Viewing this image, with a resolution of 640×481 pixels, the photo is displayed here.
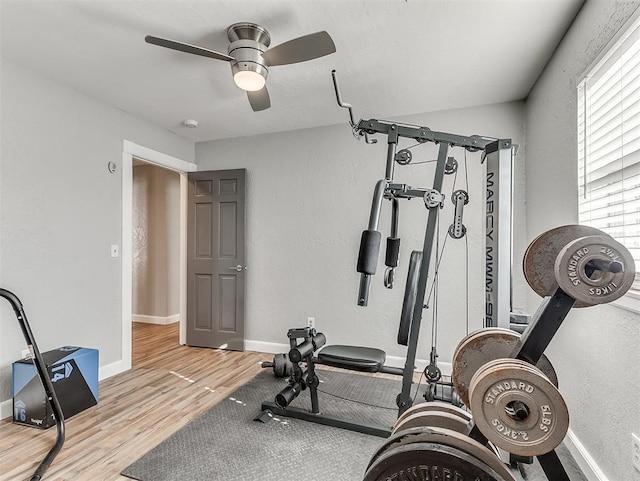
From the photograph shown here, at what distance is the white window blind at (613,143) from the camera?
1457 millimetres

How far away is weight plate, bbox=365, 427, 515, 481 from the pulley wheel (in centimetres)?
57

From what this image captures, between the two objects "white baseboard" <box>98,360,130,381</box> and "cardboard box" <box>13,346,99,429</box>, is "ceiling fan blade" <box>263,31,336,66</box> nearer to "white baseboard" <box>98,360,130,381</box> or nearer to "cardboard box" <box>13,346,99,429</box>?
"cardboard box" <box>13,346,99,429</box>

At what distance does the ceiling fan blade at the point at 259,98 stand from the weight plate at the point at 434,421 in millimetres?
1955

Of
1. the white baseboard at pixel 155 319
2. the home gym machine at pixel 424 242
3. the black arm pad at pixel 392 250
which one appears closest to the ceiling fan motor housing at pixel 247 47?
the home gym machine at pixel 424 242

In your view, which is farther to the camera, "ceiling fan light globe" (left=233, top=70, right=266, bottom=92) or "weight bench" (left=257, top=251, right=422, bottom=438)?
"weight bench" (left=257, top=251, right=422, bottom=438)

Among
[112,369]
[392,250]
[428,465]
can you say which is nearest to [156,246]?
[112,369]

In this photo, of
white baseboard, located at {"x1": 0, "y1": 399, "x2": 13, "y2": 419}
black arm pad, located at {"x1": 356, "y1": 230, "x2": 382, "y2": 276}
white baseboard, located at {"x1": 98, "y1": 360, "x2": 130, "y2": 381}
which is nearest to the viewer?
black arm pad, located at {"x1": 356, "y1": 230, "x2": 382, "y2": 276}

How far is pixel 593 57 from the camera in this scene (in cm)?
180

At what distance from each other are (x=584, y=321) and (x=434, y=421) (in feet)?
3.93

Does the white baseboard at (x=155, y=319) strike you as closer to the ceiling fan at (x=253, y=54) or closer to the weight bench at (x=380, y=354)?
the weight bench at (x=380, y=354)

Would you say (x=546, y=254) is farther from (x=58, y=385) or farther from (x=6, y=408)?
(x=6, y=408)

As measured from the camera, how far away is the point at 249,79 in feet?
6.68

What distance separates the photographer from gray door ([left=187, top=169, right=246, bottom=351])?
3.92 m

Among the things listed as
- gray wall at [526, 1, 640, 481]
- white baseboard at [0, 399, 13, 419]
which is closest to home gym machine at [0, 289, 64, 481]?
white baseboard at [0, 399, 13, 419]
